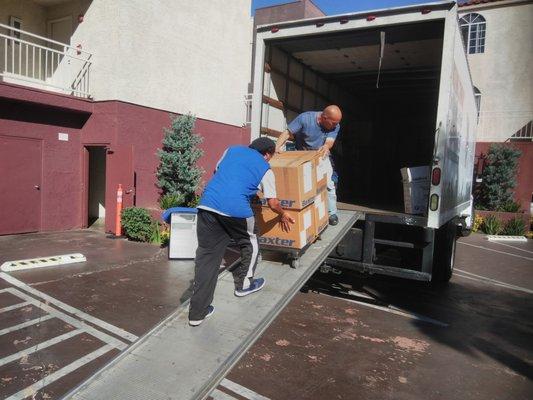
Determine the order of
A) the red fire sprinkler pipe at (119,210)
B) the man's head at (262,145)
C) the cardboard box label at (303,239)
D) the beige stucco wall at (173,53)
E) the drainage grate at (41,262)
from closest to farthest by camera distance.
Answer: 1. the man's head at (262,145)
2. the cardboard box label at (303,239)
3. the drainage grate at (41,262)
4. the red fire sprinkler pipe at (119,210)
5. the beige stucco wall at (173,53)

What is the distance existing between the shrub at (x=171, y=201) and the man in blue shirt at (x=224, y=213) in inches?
260

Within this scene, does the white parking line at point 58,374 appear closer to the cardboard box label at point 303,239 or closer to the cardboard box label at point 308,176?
the cardboard box label at point 303,239

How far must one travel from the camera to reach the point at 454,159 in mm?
5973

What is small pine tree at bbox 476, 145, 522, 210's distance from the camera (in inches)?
548

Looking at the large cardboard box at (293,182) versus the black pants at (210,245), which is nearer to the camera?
the black pants at (210,245)

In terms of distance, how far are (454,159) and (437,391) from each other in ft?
11.6

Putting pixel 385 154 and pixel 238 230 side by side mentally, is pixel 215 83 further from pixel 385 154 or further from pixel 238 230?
pixel 238 230

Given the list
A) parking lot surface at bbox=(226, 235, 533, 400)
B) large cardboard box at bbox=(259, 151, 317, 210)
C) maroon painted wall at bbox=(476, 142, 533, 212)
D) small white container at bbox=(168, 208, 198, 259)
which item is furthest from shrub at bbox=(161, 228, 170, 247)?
maroon painted wall at bbox=(476, 142, 533, 212)

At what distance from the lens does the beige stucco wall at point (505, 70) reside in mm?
15891

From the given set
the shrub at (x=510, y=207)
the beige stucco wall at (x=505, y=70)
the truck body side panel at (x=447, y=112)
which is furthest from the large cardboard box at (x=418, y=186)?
the beige stucco wall at (x=505, y=70)

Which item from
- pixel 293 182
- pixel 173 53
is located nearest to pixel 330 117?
pixel 293 182

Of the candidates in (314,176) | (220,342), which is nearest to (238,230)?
(220,342)

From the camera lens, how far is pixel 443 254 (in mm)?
6258

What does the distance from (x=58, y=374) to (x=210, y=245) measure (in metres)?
1.72
